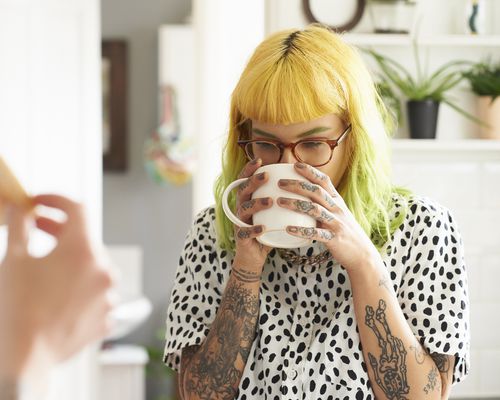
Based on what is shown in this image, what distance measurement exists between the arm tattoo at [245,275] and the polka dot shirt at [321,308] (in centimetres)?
7

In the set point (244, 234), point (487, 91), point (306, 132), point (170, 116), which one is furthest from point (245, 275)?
point (170, 116)

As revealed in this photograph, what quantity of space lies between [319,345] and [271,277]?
0.12 m

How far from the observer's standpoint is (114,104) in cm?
391

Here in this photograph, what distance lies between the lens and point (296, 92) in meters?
0.88

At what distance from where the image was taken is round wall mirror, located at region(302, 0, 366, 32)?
1521mm

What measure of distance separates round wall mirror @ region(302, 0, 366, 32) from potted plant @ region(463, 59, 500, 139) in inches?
9.4

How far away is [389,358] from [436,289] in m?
0.11

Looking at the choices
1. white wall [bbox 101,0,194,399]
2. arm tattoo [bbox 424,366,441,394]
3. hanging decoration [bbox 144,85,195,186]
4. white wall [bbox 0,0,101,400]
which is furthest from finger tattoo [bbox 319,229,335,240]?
white wall [bbox 101,0,194,399]

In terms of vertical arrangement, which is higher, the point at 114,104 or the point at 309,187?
the point at 309,187

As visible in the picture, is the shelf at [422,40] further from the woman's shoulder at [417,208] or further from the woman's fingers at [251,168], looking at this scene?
the woman's fingers at [251,168]

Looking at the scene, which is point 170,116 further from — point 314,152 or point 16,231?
point 16,231

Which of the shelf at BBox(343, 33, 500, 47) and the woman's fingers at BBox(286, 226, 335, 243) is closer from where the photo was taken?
the woman's fingers at BBox(286, 226, 335, 243)

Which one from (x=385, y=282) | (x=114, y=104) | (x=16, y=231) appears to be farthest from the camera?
(x=114, y=104)

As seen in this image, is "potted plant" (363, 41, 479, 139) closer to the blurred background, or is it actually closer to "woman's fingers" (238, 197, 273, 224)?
the blurred background
